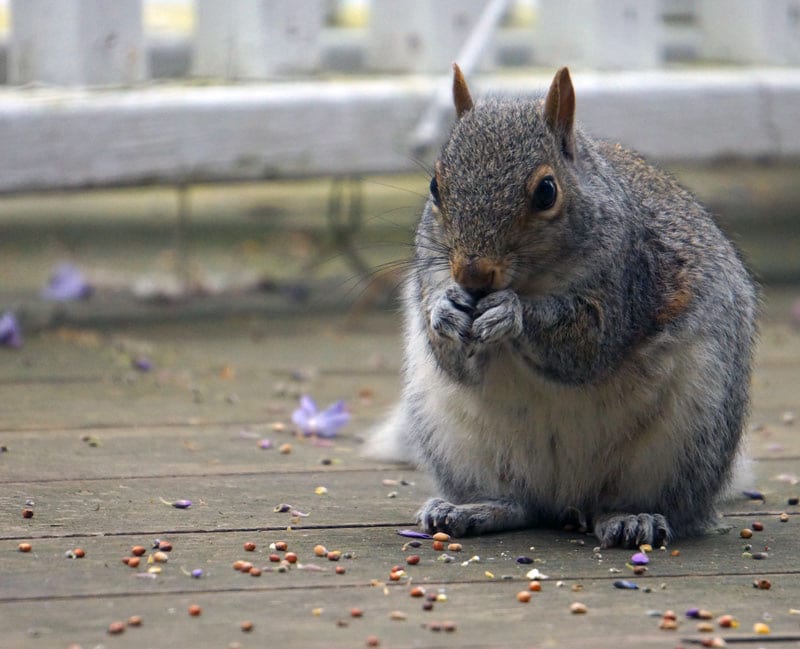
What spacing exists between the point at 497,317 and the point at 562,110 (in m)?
0.43

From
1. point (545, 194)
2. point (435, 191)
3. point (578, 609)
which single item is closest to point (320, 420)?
point (435, 191)

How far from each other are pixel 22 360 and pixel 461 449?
62.3 inches

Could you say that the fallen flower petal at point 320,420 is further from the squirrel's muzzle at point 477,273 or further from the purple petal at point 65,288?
the purple petal at point 65,288

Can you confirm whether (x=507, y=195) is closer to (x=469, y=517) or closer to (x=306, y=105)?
(x=469, y=517)

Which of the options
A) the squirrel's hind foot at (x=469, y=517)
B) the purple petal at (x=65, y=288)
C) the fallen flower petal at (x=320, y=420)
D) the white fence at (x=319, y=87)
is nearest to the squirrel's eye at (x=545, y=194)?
the squirrel's hind foot at (x=469, y=517)

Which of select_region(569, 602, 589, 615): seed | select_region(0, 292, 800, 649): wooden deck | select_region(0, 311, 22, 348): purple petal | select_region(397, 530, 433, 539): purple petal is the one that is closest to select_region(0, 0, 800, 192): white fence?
select_region(0, 311, 22, 348): purple petal

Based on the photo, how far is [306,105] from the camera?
4.30 metres

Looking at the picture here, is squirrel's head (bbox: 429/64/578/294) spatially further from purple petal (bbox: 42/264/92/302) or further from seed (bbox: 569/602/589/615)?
purple petal (bbox: 42/264/92/302)

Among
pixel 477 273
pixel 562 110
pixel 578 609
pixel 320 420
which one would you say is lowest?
pixel 320 420

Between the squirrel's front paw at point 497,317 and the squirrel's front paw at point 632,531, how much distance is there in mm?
407

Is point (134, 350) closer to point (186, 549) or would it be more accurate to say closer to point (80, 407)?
point (80, 407)

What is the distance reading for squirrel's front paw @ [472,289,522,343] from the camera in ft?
7.60

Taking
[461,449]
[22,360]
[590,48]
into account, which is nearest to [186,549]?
[461,449]

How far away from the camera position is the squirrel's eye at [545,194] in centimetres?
238
